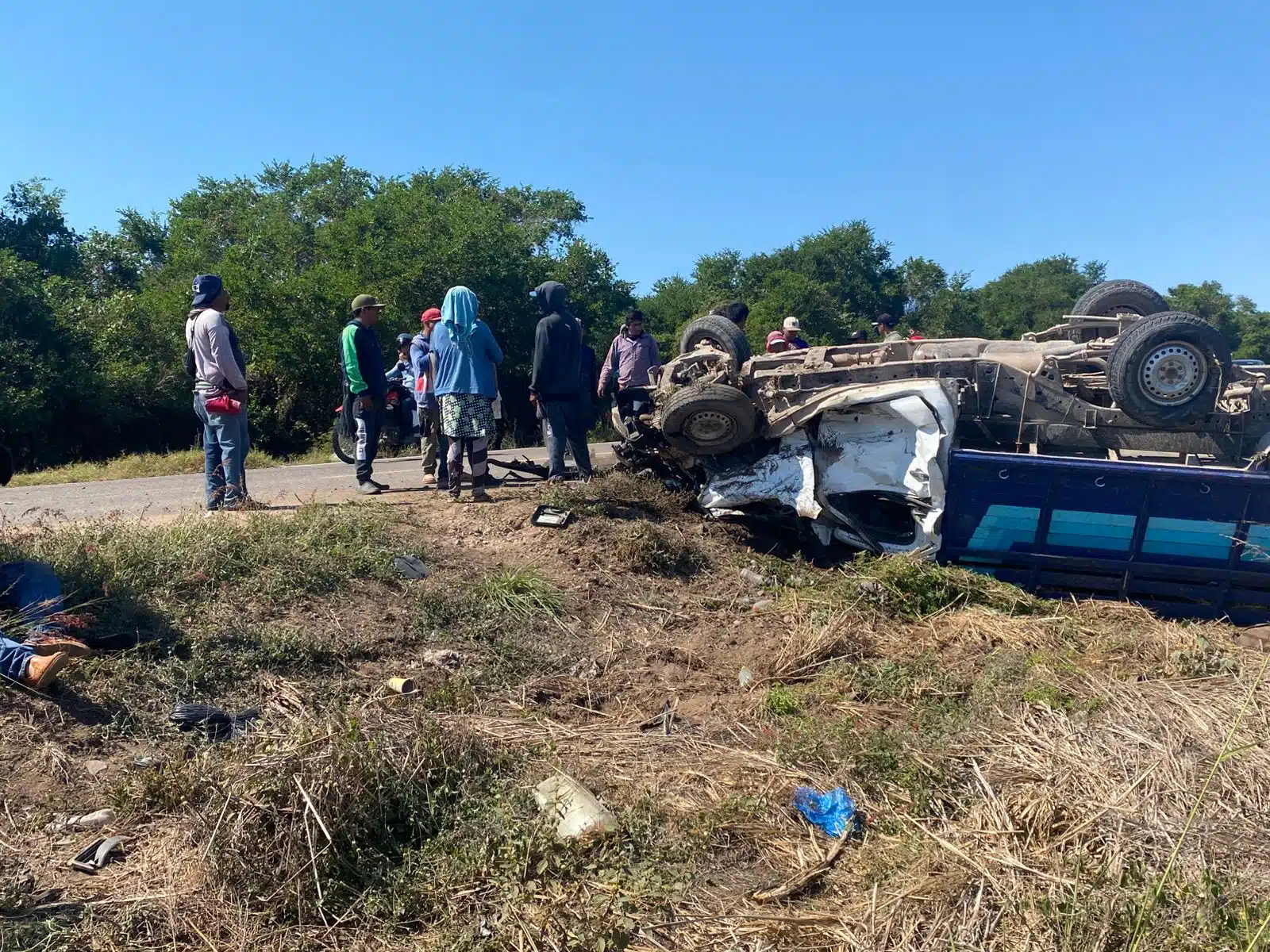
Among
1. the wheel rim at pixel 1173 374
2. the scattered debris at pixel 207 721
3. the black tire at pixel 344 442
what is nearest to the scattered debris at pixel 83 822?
the scattered debris at pixel 207 721

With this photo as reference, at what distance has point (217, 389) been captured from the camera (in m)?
7.09

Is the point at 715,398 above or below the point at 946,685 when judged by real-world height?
above

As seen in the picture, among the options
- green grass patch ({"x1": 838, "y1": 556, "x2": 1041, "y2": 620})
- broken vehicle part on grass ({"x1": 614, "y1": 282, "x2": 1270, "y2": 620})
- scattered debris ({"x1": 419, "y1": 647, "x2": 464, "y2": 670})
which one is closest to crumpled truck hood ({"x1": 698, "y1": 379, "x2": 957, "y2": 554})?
broken vehicle part on grass ({"x1": 614, "y1": 282, "x2": 1270, "y2": 620})

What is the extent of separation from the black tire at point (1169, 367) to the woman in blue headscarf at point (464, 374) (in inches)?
184

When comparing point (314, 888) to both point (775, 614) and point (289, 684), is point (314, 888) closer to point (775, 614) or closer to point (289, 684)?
point (289, 684)

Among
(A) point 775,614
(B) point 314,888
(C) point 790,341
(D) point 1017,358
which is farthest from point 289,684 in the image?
(C) point 790,341

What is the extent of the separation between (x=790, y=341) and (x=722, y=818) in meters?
7.49

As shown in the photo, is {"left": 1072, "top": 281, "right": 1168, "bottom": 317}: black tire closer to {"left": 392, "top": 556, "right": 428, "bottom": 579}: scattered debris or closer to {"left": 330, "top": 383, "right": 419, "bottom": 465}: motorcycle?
{"left": 392, "top": 556, "right": 428, "bottom": 579}: scattered debris

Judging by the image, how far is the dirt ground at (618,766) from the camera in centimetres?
304

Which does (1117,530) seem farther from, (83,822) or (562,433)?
(83,822)

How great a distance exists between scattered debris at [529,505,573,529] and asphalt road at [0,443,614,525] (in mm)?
1509

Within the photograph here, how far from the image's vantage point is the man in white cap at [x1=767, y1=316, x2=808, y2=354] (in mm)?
9859

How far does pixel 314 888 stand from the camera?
10.8 feet

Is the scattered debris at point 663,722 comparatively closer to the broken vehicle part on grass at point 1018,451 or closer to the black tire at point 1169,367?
the broken vehicle part on grass at point 1018,451
